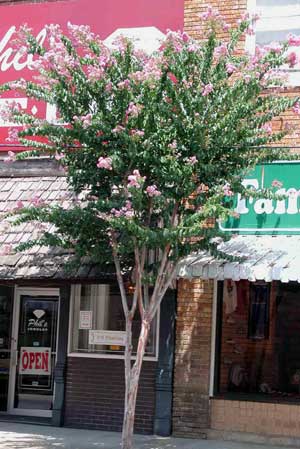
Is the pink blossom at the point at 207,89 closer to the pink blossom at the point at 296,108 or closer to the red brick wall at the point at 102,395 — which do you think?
the pink blossom at the point at 296,108

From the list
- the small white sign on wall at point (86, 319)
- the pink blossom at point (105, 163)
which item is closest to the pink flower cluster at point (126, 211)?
the pink blossom at point (105, 163)

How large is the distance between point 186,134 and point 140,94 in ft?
2.42

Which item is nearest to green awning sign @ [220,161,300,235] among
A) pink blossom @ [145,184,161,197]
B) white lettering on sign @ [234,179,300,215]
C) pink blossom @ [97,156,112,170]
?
white lettering on sign @ [234,179,300,215]

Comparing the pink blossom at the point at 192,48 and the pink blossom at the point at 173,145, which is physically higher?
the pink blossom at the point at 192,48

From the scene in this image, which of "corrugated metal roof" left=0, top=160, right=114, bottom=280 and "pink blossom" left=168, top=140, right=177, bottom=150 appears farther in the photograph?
"corrugated metal roof" left=0, top=160, right=114, bottom=280

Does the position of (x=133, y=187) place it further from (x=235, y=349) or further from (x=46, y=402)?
(x=46, y=402)

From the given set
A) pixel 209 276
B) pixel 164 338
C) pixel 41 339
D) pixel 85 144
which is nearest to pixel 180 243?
pixel 209 276

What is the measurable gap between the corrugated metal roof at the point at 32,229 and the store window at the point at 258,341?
2.11m

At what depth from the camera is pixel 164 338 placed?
11773 millimetres

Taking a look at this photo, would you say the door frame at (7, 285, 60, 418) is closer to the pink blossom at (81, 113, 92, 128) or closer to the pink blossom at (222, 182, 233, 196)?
→ the pink blossom at (81, 113, 92, 128)

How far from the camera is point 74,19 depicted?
13047mm

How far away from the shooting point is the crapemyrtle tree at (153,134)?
9414 mm

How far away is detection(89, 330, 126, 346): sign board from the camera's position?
12289 millimetres

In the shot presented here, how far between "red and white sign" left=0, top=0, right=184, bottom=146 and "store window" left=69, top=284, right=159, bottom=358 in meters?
2.85
